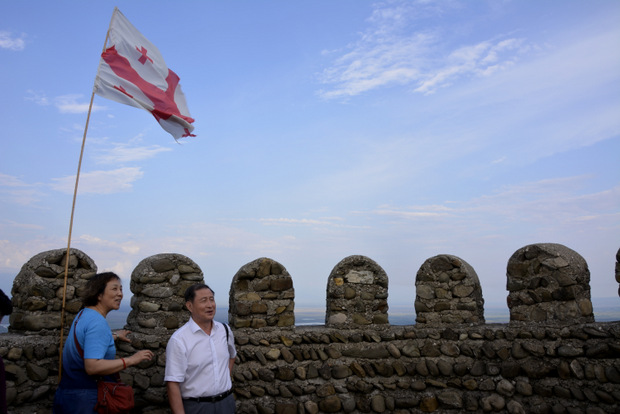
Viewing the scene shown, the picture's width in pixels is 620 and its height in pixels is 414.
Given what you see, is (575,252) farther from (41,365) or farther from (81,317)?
(41,365)

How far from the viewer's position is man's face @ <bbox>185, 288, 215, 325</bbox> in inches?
174

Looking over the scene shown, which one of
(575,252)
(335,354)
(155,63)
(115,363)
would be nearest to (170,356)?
(115,363)

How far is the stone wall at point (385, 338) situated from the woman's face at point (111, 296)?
208 cm

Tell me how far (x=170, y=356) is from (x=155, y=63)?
424 cm

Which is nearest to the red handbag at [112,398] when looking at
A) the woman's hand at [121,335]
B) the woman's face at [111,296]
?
the woman's face at [111,296]

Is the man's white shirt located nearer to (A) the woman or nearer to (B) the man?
(B) the man

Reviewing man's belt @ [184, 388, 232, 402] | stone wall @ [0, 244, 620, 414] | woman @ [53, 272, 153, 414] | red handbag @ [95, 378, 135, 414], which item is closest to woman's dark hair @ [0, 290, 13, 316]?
woman @ [53, 272, 153, 414]

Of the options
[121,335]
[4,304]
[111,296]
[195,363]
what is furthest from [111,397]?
[121,335]

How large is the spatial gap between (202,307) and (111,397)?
1.01 metres

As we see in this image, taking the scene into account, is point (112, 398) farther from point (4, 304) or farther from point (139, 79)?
point (139, 79)

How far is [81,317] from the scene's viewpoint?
4180 millimetres

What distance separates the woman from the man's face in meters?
0.61

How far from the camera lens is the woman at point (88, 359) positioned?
397cm

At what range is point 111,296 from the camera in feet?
14.3
